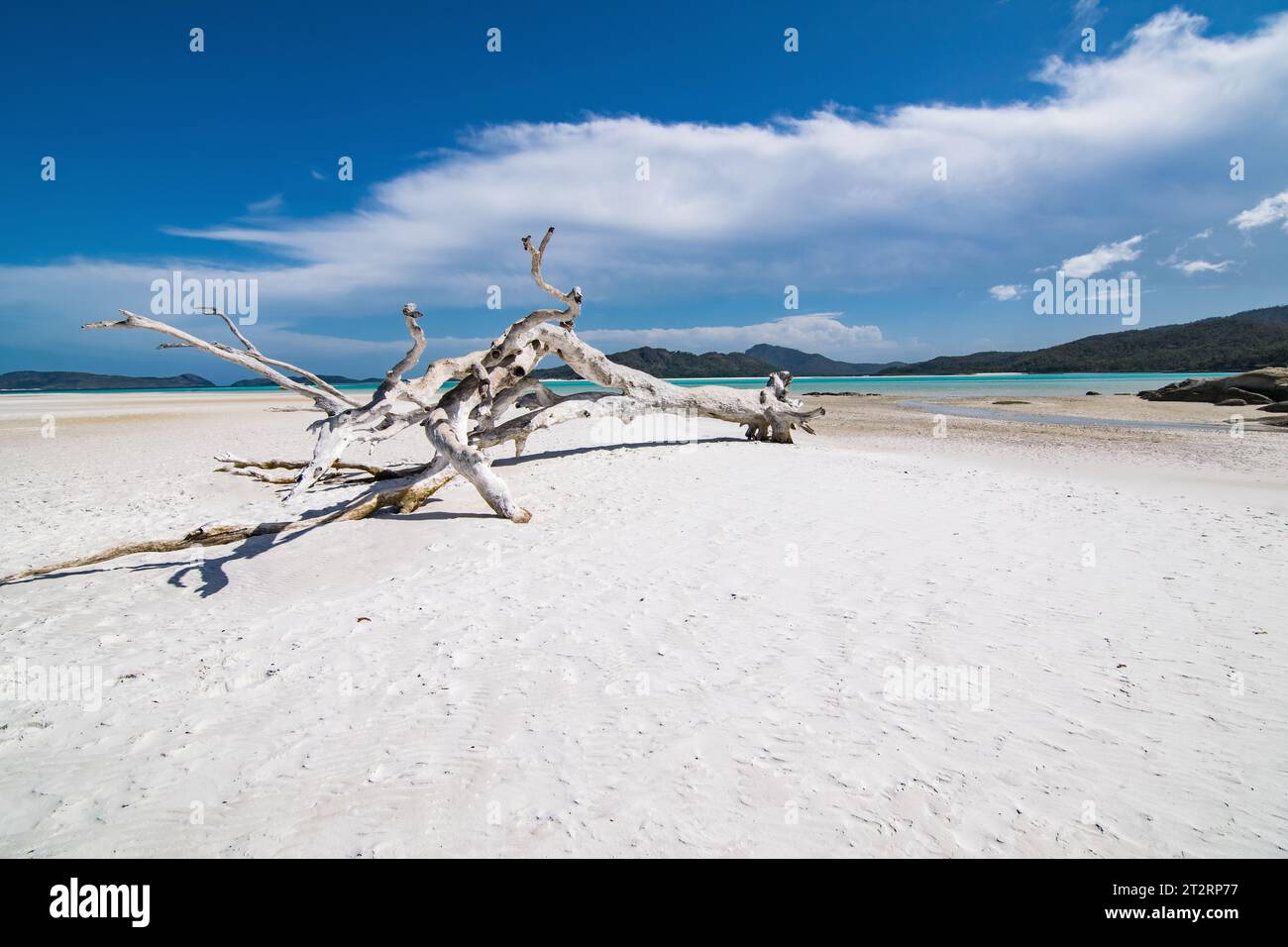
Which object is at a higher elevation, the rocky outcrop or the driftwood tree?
the rocky outcrop

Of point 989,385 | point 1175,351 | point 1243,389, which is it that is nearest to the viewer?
point 1243,389

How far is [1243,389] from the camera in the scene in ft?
94.0

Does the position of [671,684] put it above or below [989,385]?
below

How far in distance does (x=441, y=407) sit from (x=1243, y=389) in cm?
3961

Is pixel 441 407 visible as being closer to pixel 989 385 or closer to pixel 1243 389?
pixel 1243 389

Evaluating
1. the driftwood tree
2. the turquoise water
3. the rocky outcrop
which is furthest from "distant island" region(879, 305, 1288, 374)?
the driftwood tree

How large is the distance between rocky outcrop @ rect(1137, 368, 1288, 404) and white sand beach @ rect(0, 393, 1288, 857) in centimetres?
2903

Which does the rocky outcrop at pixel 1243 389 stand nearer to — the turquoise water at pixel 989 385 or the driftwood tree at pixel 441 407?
the turquoise water at pixel 989 385

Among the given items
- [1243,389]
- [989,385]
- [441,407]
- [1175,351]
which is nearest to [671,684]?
[441,407]

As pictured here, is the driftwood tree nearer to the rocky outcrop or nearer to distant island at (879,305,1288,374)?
the rocky outcrop

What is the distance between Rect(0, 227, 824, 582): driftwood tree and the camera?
21.3 ft

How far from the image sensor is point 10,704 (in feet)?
12.2
